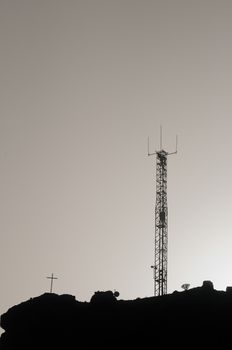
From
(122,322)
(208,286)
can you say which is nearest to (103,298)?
(122,322)

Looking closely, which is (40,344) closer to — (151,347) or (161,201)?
(151,347)

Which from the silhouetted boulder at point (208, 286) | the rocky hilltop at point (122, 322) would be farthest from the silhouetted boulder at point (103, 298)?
the silhouetted boulder at point (208, 286)

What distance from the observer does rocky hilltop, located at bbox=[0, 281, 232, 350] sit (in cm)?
2020

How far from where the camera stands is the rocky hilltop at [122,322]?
795 inches

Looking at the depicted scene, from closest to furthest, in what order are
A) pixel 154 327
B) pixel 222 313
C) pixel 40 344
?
pixel 222 313
pixel 154 327
pixel 40 344

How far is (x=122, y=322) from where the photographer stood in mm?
22359

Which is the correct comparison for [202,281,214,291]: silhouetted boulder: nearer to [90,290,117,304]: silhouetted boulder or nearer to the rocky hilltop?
the rocky hilltop

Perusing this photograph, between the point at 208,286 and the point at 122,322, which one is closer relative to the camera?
the point at 208,286

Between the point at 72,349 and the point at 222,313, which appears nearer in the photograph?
the point at 222,313

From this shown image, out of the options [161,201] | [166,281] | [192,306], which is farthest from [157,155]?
[192,306]

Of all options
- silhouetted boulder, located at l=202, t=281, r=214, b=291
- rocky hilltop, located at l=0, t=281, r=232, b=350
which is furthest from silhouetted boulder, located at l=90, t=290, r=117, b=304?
silhouetted boulder, located at l=202, t=281, r=214, b=291

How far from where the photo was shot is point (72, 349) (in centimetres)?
2302

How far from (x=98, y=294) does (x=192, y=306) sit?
15.9 feet

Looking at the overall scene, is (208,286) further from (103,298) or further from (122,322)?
(103,298)
